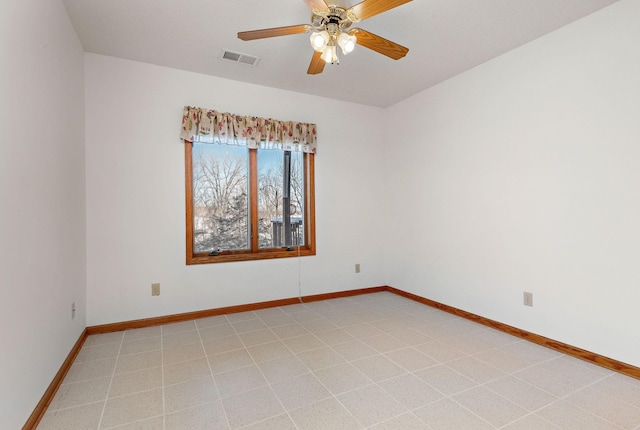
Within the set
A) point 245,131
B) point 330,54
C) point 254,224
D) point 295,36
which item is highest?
point 295,36

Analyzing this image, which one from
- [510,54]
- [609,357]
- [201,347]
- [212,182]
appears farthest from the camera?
[212,182]

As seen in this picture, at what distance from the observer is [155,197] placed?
3.21m

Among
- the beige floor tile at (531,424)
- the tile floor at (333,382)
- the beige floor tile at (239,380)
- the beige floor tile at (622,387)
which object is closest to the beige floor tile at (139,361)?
the tile floor at (333,382)

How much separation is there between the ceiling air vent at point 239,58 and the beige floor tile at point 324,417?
9.58ft

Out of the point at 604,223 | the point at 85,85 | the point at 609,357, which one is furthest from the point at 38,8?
the point at 609,357

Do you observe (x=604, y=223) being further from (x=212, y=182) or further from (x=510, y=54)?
(x=212, y=182)

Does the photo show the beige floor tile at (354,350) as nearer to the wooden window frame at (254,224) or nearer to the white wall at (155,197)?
the white wall at (155,197)

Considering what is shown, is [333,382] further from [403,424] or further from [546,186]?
[546,186]

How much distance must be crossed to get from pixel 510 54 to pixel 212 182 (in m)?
3.20

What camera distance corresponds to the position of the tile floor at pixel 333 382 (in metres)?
1.72

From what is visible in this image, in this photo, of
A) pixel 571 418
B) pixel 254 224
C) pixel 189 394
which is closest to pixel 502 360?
pixel 571 418

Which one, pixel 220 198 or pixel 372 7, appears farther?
pixel 220 198

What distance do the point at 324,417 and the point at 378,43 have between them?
2.36m

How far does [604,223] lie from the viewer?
2.31 metres
